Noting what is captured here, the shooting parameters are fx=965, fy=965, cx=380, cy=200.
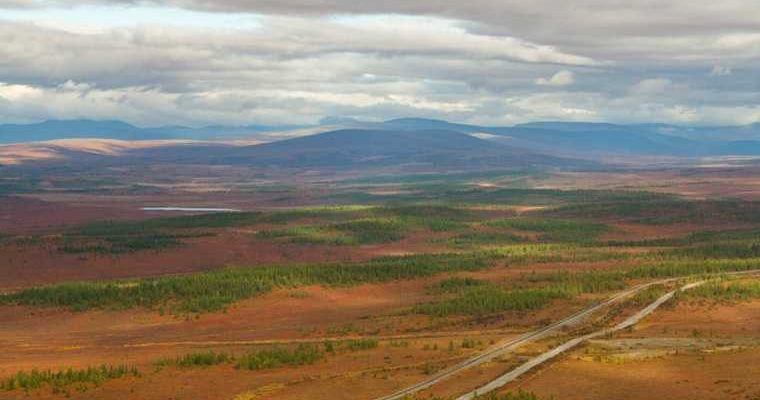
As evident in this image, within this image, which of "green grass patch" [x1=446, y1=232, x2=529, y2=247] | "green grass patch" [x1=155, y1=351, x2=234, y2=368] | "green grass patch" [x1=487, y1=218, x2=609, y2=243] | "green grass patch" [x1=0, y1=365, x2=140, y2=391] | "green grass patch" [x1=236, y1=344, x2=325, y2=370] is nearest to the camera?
"green grass patch" [x1=0, y1=365, x2=140, y2=391]

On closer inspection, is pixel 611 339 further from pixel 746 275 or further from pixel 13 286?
pixel 13 286

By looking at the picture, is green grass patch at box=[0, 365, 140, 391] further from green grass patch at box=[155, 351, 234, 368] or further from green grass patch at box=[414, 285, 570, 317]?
green grass patch at box=[414, 285, 570, 317]

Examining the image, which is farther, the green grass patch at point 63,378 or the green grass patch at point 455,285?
the green grass patch at point 455,285

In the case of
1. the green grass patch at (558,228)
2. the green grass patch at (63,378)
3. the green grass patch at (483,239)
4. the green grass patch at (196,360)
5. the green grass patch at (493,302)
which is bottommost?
the green grass patch at (483,239)

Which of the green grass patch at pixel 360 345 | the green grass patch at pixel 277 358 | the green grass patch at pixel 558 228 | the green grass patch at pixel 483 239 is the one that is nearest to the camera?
the green grass patch at pixel 277 358

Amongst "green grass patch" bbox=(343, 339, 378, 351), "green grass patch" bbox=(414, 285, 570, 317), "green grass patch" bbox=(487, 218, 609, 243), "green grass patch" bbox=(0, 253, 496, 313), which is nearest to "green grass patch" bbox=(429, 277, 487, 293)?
"green grass patch" bbox=(414, 285, 570, 317)

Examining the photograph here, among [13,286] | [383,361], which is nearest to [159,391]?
[383,361]

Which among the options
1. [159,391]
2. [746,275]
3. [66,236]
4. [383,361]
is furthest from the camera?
[66,236]

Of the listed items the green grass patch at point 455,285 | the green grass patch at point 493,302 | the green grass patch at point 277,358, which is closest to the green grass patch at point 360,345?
the green grass patch at point 277,358

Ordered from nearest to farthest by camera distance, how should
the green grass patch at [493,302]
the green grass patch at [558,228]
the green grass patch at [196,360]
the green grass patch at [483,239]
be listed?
the green grass patch at [196,360] → the green grass patch at [493,302] → the green grass patch at [483,239] → the green grass patch at [558,228]

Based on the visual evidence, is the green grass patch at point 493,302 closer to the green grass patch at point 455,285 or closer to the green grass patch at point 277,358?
the green grass patch at point 455,285

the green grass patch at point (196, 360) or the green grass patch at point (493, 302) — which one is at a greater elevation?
the green grass patch at point (196, 360)
